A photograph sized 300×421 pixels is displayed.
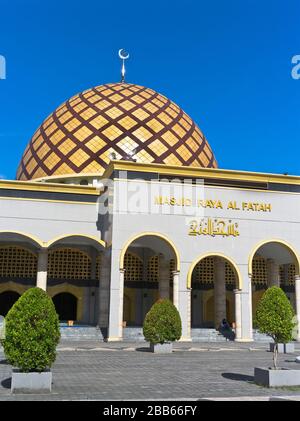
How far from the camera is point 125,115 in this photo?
31938mm

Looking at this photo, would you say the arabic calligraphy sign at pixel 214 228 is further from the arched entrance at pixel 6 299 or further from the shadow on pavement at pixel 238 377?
the shadow on pavement at pixel 238 377

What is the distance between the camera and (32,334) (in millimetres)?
8578

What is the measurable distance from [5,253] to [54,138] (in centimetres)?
975

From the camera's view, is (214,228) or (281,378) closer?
(281,378)

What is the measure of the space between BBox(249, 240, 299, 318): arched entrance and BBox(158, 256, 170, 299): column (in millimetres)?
4200

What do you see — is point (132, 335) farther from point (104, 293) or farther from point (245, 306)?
point (245, 306)

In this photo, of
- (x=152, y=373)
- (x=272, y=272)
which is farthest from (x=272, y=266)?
(x=152, y=373)

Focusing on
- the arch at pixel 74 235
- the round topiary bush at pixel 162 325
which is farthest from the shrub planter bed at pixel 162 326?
the arch at pixel 74 235

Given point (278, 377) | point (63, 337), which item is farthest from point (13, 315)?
point (63, 337)

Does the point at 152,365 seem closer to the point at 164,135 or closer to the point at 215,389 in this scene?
the point at 215,389

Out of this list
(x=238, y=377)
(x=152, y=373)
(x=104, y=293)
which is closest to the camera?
(x=238, y=377)

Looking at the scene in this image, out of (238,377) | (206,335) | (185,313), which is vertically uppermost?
(185,313)

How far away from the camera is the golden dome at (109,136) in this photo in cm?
3000

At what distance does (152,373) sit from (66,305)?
598 inches
